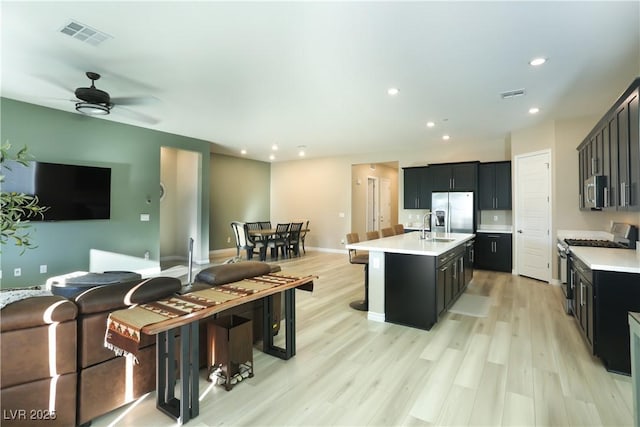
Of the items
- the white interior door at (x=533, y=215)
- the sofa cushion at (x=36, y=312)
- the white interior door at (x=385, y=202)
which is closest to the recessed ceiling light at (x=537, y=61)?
the white interior door at (x=533, y=215)

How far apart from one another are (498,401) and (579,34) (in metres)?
3.15

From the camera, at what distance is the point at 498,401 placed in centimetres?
214

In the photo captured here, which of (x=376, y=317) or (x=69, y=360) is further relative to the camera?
(x=376, y=317)

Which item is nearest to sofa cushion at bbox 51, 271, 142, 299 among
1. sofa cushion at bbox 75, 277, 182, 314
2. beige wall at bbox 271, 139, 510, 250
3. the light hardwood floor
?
sofa cushion at bbox 75, 277, 182, 314

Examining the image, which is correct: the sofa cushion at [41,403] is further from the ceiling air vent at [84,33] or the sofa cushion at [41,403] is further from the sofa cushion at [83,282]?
the ceiling air vent at [84,33]

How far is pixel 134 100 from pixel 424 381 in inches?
198

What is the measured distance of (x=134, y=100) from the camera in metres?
4.41

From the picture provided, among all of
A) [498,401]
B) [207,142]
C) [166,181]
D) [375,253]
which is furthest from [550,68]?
[166,181]

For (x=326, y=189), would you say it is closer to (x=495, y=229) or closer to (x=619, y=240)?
(x=495, y=229)

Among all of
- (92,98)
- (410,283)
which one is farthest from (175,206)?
(410,283)

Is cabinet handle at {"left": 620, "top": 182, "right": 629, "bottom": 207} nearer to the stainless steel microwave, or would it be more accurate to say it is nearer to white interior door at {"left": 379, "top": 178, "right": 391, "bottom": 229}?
the stainless steel microwave

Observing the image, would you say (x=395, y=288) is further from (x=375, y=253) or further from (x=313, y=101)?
(x=313, y=101)

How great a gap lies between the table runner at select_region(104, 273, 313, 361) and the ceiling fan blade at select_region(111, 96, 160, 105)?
3378 mm

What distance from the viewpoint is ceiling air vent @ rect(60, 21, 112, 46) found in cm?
263
